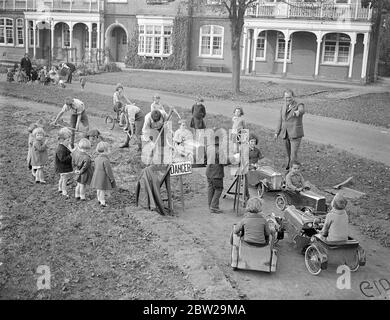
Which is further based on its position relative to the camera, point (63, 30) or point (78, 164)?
point (63, 30)

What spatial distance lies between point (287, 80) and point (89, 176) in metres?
26.7

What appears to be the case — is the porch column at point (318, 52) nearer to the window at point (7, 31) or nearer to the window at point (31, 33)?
the window at point (31, 33)

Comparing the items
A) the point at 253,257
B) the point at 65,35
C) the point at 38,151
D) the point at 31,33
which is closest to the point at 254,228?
→ the point at 253,257

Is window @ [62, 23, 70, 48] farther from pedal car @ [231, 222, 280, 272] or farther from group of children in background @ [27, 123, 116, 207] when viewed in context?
pedal car @ [231, 222, 280, 272]

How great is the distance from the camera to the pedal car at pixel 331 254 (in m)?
7.82

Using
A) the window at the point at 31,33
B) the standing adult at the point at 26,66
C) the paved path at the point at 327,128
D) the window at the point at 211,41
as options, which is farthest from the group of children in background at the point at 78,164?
the window at the point at 31,33

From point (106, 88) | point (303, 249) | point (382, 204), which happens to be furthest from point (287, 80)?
point (303, 249)

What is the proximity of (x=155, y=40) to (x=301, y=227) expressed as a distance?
36.0m

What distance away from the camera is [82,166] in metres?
10.6

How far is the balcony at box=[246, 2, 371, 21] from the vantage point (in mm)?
35188

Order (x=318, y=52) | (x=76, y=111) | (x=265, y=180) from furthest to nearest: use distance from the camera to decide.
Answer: (x=318, y=52) < (x=76, y=111) < (x=265, y=180)

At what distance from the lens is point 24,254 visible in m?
8.13

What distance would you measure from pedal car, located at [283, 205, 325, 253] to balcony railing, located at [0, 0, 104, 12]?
38.4m

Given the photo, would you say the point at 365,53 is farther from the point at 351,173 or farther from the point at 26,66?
the point at 351,173
